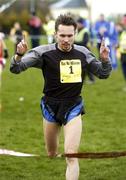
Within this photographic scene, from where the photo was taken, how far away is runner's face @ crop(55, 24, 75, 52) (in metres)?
5.92

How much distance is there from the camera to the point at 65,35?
5918mm

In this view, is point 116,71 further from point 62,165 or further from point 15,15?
point 15,15

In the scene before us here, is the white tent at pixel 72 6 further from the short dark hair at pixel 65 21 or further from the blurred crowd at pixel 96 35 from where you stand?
the short dark hair at pixel 65 21

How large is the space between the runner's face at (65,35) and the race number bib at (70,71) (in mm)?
184

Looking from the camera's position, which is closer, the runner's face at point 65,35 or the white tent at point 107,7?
the runner's face at point 65,35

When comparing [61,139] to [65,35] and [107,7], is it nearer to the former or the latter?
[65,35]

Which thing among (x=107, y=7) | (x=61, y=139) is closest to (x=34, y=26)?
(x=61, y=139)

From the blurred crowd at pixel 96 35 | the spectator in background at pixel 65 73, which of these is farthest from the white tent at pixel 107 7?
the spectator in background at pixel 65 73

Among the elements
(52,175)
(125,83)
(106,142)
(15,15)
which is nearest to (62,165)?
(52,175)

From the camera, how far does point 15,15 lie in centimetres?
6253

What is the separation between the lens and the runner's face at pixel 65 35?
5.92 meters

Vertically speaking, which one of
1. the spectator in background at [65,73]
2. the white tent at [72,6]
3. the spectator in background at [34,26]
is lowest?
the white tent at [72,6]

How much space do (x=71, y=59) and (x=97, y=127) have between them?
485 centimetres

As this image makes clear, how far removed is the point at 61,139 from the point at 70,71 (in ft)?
12.5
